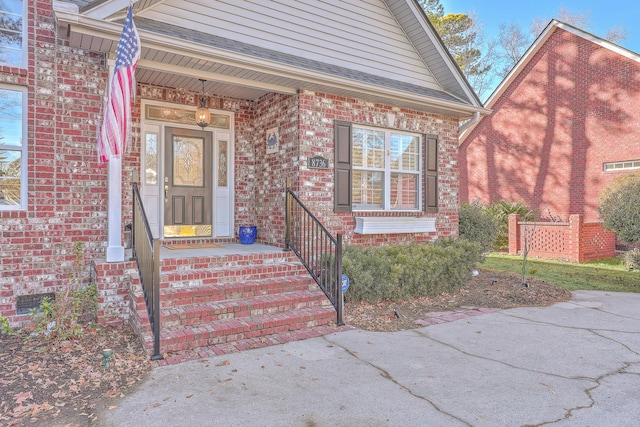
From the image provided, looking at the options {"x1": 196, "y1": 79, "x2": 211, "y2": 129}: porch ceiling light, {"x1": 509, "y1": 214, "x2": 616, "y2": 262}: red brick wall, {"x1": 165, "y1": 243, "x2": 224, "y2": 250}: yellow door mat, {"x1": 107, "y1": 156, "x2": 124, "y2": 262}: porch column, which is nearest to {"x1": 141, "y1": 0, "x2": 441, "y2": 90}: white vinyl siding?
{"x1": 196, "y1": 79, "x2": 211, "y2": 129}: porch ceiling light

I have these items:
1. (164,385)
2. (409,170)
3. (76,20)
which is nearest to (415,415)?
(164,385)

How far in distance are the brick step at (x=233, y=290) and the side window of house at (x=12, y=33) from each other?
310 cm

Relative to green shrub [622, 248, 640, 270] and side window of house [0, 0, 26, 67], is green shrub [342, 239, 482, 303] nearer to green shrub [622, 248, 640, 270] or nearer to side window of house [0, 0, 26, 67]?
green shrub [622, 248, 640, 270]

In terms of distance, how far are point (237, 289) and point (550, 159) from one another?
13252 millimetres

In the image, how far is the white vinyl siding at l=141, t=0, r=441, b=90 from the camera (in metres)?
5.64

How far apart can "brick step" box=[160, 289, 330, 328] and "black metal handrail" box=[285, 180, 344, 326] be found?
8.4 inches

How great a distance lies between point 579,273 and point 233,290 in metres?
8.12

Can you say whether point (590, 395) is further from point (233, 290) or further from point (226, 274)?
point (226, 274)

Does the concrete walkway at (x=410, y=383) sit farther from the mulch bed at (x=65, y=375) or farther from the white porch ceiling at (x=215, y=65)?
the white porch ceiling at (x=215, y=65)

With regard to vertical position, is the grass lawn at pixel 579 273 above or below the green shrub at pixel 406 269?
below

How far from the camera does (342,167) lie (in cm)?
657

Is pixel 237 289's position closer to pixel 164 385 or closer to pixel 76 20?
pixel 164 385

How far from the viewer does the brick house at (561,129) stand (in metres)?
12.3

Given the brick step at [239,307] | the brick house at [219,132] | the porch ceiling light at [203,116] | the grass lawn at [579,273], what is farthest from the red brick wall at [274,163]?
the grass lawn at [579,273]
